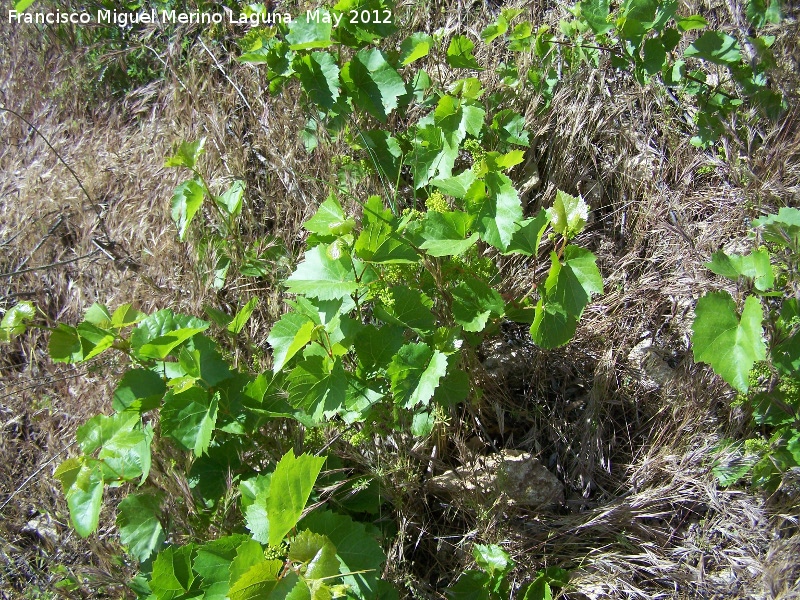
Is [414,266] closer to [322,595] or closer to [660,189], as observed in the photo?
[322,595]

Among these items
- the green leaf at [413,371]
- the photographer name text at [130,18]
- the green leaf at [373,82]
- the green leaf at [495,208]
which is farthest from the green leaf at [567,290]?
the photographer name text at [130,18]

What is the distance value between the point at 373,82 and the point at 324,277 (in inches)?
36.7

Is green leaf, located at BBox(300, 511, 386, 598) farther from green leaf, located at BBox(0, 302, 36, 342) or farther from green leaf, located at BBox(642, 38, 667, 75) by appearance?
green leaf, located at BBox(642, 38, 667, 75)

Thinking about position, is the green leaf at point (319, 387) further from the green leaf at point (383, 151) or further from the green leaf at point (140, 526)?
the green leaf at point (383, 151)

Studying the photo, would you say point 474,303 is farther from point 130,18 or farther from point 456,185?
point 130,18

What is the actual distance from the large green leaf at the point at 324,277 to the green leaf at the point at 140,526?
853 millimetres

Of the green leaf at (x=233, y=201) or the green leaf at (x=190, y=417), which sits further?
the green leaf at (x=233, y=201)

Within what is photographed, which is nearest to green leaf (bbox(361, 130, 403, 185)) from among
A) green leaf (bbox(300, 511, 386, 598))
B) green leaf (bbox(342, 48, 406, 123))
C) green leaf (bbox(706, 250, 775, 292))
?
green leaf (bbox(342, 48, 406, 123))

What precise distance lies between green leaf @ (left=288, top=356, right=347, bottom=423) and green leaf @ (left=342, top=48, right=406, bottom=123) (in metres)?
1.03

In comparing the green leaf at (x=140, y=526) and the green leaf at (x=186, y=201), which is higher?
the green leaf at (x=186, y=201)

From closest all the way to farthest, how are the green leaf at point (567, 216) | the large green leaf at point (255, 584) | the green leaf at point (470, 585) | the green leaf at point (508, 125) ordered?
1. the large green leaf at point (255, 584)
2. the green leaf at point (567, 216)
3. the green leaf at point (470, 585)
4. the green leaf at point (508, 125)

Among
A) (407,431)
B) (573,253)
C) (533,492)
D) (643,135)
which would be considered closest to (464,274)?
(573,253)

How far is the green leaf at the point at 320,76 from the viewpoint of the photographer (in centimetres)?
214

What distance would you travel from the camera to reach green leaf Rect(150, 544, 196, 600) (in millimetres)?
1641
